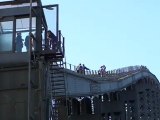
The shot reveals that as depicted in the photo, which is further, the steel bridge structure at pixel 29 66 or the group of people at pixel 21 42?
the group of people at pixel 21 42

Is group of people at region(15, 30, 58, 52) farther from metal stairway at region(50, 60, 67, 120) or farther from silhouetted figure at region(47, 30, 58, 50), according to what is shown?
metal stairway at region(50, 60, 67, 120)

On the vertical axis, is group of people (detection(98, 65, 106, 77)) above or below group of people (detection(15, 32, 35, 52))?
above

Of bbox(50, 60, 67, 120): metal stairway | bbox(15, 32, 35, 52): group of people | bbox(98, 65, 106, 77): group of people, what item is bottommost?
bbox(50, 60, 67, 120): metal stairway

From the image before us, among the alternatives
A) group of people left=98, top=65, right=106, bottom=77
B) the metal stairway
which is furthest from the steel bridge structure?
group of people left=98, top=65, right=106, bottom=77

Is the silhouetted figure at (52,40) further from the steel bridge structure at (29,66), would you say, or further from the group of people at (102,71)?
the group of people at (102,71)

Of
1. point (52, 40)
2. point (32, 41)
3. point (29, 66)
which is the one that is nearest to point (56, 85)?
point (52, 40)

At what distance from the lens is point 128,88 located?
72812mm

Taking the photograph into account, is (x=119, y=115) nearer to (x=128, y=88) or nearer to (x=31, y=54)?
(x=128, y=88)

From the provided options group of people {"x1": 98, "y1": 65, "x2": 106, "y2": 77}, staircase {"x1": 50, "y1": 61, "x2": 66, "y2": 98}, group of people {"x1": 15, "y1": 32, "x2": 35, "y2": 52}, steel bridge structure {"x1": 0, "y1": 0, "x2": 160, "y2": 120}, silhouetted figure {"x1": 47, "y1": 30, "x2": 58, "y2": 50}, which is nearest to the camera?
steel bridge structure {"x1": 0, "y1": 0, "x2": 160, "y2": 120}

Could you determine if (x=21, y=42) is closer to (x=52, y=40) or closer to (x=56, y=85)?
(x=52, y=40)

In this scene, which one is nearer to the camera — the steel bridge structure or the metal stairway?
the steel bridge structure

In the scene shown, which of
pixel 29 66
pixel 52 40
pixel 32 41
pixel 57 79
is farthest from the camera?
pixel 57 79

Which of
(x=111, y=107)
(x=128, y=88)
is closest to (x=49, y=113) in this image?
(x=111, y=107)

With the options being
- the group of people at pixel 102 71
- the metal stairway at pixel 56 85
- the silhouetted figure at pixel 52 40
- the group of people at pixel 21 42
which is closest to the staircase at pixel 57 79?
the metal stairway at pixel 56 85
